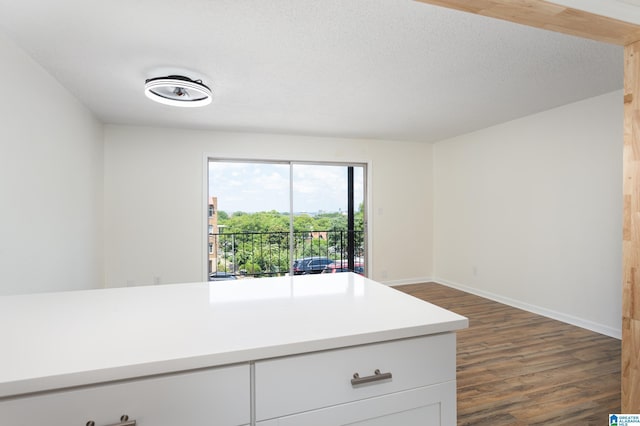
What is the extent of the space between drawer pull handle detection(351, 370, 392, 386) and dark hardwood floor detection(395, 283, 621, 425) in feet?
4.39

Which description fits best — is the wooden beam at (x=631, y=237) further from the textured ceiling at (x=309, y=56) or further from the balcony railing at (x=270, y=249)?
the balcony railing at (x=270, y=249)

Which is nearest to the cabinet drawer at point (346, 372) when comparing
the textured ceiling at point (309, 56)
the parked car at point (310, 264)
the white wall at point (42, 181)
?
the textured ceiling at point (309, 56)

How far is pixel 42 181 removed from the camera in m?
2.61

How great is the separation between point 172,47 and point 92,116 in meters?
2.17

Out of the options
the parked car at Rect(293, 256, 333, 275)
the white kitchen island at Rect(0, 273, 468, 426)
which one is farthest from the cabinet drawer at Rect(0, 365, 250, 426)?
the parked car at Rect(293, 256, 333, 275)

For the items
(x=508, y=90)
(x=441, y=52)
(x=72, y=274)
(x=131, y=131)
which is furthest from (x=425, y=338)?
(x=131, y=131)

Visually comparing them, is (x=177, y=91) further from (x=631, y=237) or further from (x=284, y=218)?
(x=631, y=237)

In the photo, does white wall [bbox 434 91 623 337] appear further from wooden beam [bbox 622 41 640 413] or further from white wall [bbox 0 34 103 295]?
white wall [bbox 0 34 103 295]

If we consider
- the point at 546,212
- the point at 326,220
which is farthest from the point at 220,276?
the point at 546,212

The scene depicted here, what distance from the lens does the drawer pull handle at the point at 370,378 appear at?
3.01 ft

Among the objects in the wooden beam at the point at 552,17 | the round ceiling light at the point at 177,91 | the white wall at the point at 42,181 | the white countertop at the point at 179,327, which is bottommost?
the white countertop at the point at 179,327

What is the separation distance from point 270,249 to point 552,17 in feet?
14.4

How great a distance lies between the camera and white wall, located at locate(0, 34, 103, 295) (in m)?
2.19

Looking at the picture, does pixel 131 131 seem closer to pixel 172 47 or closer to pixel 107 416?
pixel 172 47
